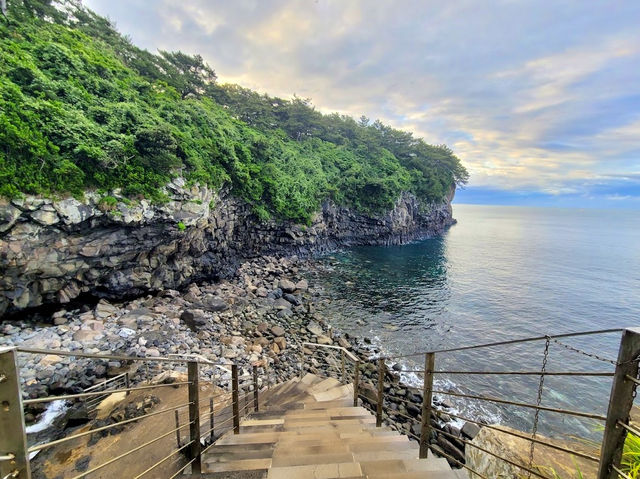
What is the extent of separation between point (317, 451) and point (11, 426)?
294 centimetres

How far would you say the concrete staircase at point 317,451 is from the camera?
103 inches

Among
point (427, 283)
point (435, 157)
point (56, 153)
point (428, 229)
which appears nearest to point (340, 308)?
point (427, 283)

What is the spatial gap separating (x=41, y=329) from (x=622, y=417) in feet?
51.8

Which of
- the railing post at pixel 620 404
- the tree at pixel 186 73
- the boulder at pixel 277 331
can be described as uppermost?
the tree at pixel 186 73

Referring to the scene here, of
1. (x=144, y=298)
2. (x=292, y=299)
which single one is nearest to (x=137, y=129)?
(x=144, y=298)

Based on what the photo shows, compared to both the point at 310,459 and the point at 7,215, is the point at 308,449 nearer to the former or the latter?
the point at 310,459

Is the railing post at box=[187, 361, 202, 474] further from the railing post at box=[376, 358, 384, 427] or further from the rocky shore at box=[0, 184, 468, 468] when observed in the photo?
the rocky shore at box=[0, 184, 468, 468]

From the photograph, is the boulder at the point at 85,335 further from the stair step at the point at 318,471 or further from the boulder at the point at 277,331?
the stair step at the point at 318,471

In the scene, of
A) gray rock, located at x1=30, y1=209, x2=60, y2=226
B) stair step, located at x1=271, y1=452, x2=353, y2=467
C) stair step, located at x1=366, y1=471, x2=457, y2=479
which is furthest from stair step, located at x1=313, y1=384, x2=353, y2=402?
gray rock, located at x1=30, y1=209, x2=60, y2=226

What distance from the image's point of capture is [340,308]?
17266 mm

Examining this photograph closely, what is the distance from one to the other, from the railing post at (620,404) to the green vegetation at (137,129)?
1506cm

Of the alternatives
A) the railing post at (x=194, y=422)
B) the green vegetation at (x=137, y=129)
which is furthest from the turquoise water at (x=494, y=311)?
the railing post at (x=194, y=422)

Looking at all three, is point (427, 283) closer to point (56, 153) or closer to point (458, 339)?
point (458, 339)

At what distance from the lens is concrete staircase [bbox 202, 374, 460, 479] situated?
2.62 meters
